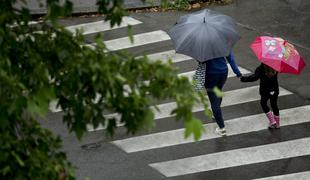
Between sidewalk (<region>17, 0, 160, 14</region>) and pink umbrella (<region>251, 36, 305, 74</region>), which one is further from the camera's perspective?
sidewalk (<region>17, 0, 160, 14</region>)

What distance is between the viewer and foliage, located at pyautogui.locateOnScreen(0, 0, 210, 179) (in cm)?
455

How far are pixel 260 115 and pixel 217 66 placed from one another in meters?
1.75

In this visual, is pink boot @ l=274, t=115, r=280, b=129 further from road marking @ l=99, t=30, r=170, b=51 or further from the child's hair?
road marking @ l=99, t=30, r=170, b=51

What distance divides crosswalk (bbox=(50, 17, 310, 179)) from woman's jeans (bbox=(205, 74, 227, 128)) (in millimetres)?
363

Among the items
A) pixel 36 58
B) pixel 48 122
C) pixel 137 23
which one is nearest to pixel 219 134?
pixel 48 122

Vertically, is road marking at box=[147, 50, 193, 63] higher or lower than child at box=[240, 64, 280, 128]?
lower

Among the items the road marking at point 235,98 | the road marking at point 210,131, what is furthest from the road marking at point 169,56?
the road marking at point 210,131

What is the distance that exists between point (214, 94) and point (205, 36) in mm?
901

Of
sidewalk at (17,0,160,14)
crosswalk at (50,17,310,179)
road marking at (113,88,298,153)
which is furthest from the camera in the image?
sidewalk at (17,0,160,14)

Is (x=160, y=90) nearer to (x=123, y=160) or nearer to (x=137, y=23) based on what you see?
(x=123, y=160)

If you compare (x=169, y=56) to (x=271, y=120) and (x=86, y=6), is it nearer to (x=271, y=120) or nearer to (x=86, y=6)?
(x=271, y=120)

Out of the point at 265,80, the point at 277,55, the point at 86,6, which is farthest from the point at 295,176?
the point at 86,6

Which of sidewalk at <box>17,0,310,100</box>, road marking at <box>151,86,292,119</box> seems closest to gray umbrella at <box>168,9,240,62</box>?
road marking at <box>151,86,292,119</box>

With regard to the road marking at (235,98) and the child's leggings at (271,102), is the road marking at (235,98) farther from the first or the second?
the child's leggings at (271,102)
